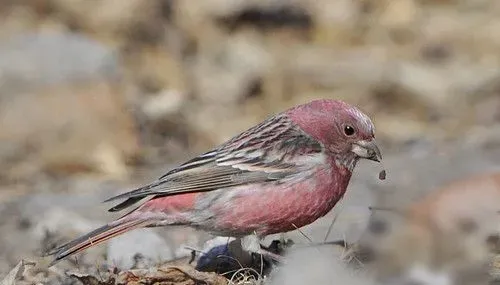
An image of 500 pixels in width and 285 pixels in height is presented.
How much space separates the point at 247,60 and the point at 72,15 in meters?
1.95

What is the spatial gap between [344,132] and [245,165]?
17.1 inches

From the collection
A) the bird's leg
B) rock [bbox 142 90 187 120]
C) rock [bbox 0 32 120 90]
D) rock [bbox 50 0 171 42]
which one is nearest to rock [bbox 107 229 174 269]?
the bird's leg

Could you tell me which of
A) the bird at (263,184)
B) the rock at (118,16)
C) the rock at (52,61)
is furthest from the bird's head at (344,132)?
the rock at (118,16)

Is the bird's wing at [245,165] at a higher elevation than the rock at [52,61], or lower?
lower

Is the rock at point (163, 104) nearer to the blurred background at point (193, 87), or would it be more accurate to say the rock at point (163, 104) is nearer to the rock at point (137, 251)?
the blurred background at point (193, 87)

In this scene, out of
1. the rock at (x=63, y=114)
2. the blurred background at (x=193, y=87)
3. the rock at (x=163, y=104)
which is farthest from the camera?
the rock at (x=163, y=104)

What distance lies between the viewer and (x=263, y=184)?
214 inches

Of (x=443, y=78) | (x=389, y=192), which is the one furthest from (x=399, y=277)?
(x=443, y=78)

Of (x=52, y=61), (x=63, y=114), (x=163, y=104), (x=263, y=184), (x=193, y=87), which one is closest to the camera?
(x=263, y=184)

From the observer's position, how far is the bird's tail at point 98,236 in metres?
5.32

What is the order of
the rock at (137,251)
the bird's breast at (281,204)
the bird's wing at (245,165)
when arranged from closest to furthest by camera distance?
the bird's breast at (281,204), the bird's wing at (245,165), the rock at (137,251)

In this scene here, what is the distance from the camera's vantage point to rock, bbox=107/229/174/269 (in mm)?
5801

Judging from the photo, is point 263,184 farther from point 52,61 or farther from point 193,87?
point 193,87

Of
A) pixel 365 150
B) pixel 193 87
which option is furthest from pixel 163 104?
pixel 365 150
